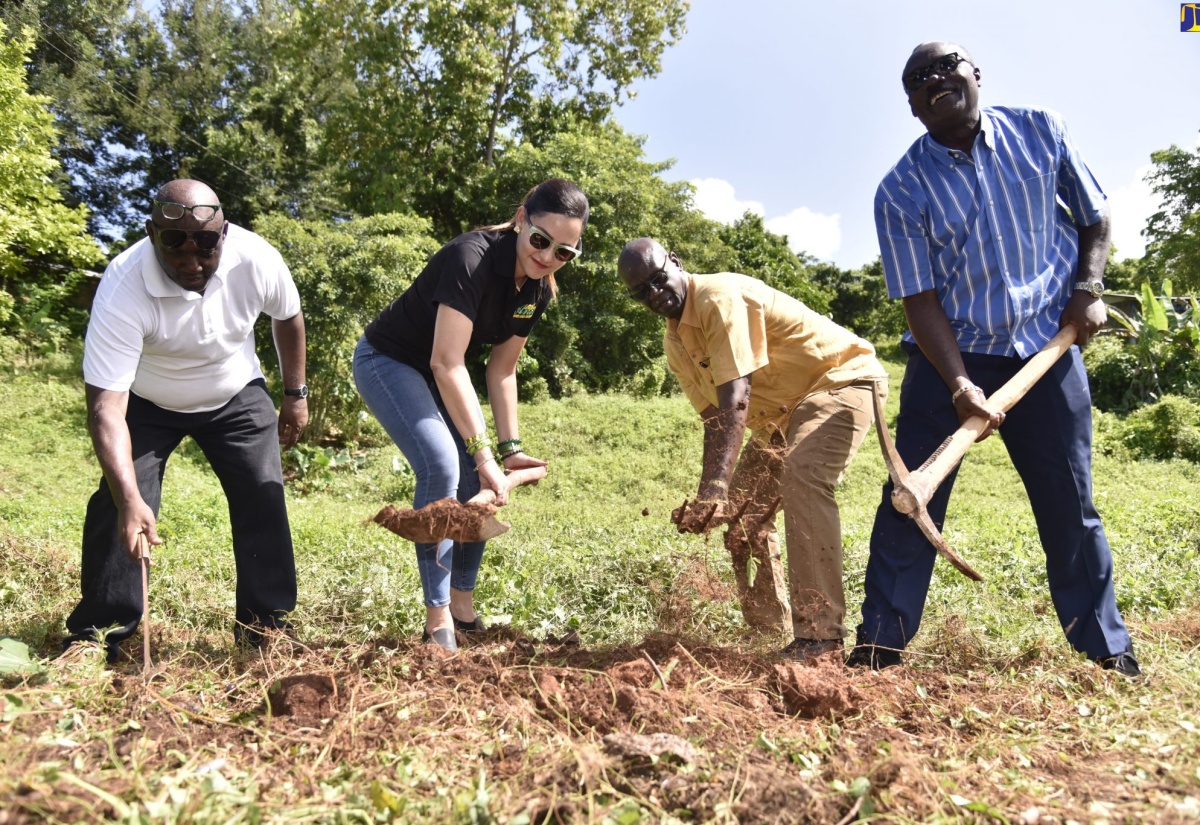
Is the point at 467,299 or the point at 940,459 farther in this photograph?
the point at 467,299

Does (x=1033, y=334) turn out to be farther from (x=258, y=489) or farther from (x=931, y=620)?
(x=258, y=489)

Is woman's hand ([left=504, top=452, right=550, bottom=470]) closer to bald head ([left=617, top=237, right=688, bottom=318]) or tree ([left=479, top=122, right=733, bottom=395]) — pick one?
bald head ([left=617, top=237, right=688, bottom=318])

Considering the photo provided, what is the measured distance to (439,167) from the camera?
17516 millimetres

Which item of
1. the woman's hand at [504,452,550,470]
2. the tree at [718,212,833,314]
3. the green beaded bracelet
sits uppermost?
the tree at [718,212,833,314]

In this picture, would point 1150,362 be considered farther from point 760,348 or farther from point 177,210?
point 177,210

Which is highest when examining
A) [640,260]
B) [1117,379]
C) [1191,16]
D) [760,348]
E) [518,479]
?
[1191,16]

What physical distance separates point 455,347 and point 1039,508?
2.13m

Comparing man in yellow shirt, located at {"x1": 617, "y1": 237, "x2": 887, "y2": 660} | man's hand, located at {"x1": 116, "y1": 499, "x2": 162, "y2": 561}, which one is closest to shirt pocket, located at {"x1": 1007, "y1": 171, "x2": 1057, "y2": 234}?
man in yellow shirt, located at {"x1": 617, "y1": 237, "x2": 887, "y2": 660}

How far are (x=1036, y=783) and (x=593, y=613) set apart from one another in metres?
2.24

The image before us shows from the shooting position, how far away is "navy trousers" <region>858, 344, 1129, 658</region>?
2.97 metres

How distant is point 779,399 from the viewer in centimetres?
358

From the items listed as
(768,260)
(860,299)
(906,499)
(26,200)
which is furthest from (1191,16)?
(860,299)

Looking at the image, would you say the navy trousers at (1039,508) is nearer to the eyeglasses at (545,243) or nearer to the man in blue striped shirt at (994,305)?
the man in blue striped shirt at (994,305)

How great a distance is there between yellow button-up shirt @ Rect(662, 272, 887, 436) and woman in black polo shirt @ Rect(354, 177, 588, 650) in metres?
0.54
